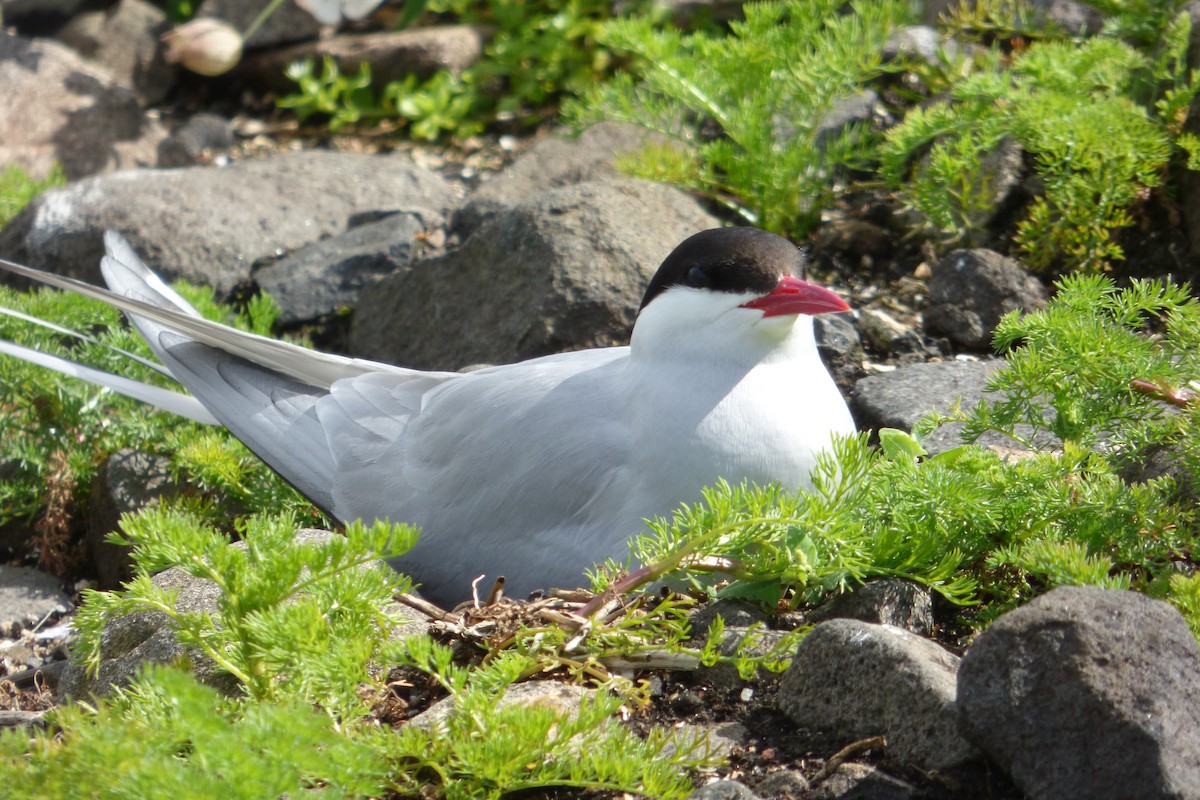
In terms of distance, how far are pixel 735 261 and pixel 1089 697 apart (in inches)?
50.9

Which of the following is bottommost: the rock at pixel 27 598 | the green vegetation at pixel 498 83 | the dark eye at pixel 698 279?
the rock at pixel 27 598

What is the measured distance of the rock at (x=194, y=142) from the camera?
598cm

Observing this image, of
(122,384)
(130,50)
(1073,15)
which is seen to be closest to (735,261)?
(122,384)

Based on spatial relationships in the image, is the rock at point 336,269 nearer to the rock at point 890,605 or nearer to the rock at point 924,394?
the rock at point 924,394

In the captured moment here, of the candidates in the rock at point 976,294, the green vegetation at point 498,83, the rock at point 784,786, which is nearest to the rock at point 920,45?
the rock at point 976,294

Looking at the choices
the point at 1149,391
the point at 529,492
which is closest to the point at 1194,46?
the point at 1149,391

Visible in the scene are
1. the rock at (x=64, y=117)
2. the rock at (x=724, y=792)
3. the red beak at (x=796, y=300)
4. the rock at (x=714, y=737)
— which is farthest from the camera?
the rock at (x=64, y=117)

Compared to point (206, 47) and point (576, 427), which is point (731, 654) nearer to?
point (576, 427)

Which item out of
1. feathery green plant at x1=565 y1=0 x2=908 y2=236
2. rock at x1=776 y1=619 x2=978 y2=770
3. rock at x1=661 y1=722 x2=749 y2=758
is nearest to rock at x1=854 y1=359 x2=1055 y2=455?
feathery green plant at x1=565 y1=0 x2=908 y2=236

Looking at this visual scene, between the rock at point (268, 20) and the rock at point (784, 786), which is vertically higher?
the rock at point (268, 20)

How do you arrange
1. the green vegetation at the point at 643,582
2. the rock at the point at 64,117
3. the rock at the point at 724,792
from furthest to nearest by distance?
the rock at the point at 64,117 < the rock at the point at 724,792 < the green vegetation at the point at 643,582

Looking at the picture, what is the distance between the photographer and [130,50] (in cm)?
655

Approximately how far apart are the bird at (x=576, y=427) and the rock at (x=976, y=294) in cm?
97

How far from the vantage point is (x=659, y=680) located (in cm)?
238
